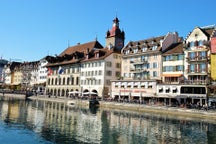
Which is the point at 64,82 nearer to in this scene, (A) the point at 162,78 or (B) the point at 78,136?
(A) the point at 162,78

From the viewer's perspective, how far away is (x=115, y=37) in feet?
336

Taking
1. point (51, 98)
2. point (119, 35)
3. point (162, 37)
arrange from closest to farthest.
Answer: point (162, 37) → point (51, 98) → point (119, 35)

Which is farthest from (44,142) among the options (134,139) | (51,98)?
(51,98)

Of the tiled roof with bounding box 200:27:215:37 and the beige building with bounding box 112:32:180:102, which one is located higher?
the tiled roof with bounding box 200:27:215:37

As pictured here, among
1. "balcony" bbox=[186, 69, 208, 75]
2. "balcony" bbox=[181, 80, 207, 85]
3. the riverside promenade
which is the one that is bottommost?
the riverside promenade

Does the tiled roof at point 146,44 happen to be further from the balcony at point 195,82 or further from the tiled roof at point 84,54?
the balcony at point 195,82

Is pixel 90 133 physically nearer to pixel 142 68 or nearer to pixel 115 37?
pixel 142 68

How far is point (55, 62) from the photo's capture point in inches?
4749

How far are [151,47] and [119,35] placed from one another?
25836 millimetres

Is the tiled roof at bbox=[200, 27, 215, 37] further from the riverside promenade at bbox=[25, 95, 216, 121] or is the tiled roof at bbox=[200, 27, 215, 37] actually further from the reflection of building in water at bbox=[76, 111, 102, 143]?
the reflection of building in water at bbox=[76, 111, 102, 143]

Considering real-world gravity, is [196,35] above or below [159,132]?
above

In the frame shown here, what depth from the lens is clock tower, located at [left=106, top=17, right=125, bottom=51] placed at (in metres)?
103

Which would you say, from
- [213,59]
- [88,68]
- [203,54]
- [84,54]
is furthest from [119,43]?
[213,59]

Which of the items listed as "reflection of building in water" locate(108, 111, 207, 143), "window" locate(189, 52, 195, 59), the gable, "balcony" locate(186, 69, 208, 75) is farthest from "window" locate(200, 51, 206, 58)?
"reflection of building in water" locate(108, 111, 207, 143)
